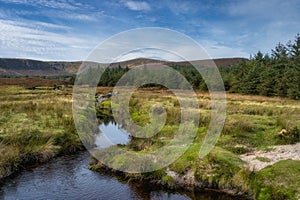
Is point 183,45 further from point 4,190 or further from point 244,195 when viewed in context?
point 4,190

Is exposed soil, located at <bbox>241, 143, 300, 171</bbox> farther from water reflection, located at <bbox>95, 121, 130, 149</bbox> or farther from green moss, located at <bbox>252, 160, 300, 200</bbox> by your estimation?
water reflection, located at <bbox>95, 121, 130, 149</bbox>

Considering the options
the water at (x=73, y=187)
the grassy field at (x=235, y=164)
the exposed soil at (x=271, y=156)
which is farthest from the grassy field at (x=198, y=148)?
the water at (x=73, y=187)

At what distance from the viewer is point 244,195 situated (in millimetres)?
10148

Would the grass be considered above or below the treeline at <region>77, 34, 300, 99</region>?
below

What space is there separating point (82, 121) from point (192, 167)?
1092cm

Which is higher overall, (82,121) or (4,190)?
(82,121)

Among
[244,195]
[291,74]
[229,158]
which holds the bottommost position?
[244,195]

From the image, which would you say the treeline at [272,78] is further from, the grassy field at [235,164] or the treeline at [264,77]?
the grassy field at [235,164]

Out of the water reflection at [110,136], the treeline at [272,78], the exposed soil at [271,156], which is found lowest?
the water reflection at [110,136]

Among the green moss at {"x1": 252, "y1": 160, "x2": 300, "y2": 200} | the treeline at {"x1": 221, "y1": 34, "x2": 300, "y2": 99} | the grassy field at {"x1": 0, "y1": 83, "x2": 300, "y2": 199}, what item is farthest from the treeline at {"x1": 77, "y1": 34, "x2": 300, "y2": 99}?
the green moss at {"x1": 252, "y1": 160, "x2": 300, "y2": 200}

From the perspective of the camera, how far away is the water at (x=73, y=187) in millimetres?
10320

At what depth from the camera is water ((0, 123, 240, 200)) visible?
10.3 metres

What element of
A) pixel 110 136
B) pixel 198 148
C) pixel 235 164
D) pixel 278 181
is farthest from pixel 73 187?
pixel 110 136

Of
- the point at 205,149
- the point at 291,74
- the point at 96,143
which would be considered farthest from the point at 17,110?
the point at 291,74
